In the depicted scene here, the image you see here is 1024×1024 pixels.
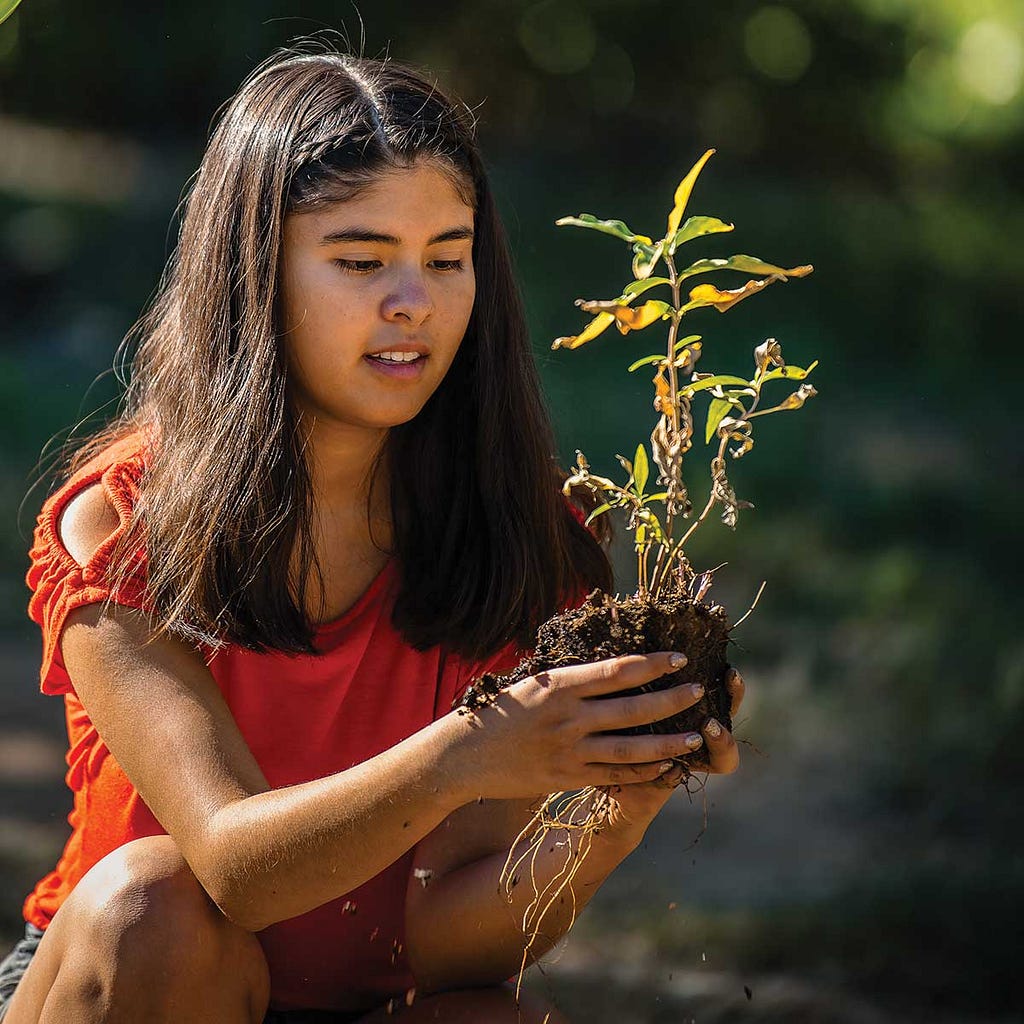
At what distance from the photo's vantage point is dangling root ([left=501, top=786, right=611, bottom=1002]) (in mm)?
1709

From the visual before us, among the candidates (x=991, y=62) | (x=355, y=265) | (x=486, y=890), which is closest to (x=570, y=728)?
(x=486, y=890)

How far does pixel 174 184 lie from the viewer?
4637mm

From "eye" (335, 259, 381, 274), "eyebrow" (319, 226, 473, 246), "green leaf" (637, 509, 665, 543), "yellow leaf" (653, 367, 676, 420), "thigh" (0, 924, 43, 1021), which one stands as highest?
"eyebrow" (319, 226, 473, 246)

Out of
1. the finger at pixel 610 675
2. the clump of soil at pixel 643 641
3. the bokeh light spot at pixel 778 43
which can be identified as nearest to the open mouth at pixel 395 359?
the clump of soil at pixel 643 641

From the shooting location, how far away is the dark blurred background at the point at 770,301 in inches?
138

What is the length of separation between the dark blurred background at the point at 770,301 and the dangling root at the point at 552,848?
56.9 inches

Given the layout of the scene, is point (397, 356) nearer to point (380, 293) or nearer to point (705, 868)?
point (380, 293)

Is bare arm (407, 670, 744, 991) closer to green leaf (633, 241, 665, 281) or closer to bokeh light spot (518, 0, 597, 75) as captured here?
green leaf (633, 241, 665, 281)

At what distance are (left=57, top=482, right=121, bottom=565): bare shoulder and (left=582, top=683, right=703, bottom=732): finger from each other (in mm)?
693

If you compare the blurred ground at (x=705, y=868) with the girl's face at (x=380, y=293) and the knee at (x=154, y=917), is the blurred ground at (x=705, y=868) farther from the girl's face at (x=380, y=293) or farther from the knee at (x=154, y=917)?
the girl's face at (x=380, y=293)

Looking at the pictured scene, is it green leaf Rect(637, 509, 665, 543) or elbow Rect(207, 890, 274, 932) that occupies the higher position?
green leaf Rect(637, 509, 665, 543)

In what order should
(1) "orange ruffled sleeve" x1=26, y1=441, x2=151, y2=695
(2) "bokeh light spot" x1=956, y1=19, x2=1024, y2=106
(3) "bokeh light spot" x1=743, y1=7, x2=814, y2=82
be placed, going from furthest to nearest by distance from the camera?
1. (3) "bokeh light spot" x1=743, y1=7, x2=814, y2=82
2. (2) "bokeh light spot" x1=956, y1=19, x2=1024, y2=106
3. (1) "orange ruffled sleeve" x1=26, y1=441, x2=151, y2=695

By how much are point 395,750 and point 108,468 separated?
61cm

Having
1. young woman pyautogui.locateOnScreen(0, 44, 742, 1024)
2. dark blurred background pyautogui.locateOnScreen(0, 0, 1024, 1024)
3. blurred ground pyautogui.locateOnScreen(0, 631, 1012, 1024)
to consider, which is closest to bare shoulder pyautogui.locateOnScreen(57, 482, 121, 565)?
young woman pyautogui.locateOnScreen(0, 44, 742, 1024)
